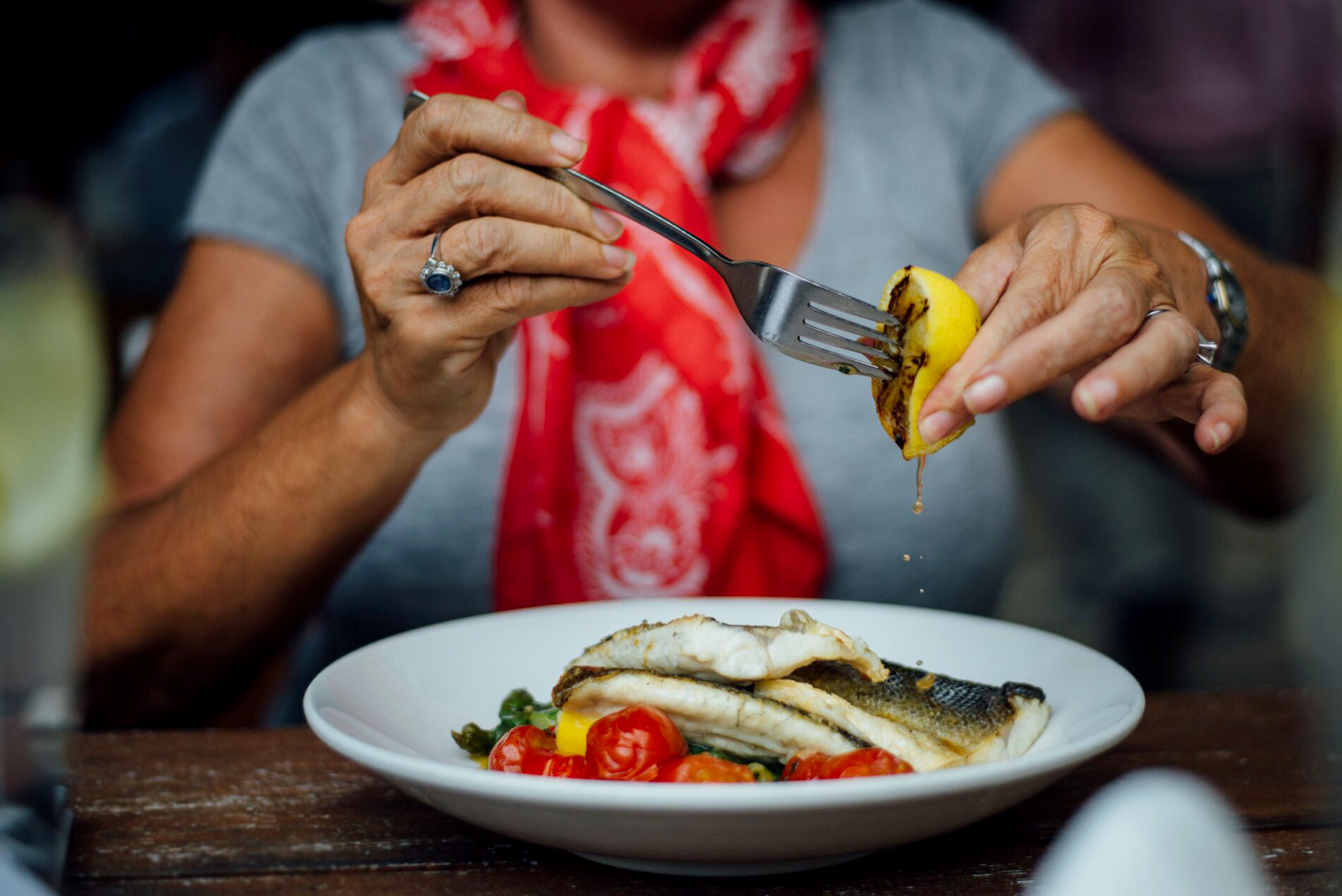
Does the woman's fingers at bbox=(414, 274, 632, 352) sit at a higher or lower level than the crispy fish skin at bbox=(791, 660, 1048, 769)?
higher

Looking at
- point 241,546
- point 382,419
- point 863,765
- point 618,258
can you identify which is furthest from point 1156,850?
point 241,546

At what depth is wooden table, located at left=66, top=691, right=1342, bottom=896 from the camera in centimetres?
86

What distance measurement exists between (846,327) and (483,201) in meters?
0.38

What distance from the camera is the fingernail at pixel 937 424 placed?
902 millimetres

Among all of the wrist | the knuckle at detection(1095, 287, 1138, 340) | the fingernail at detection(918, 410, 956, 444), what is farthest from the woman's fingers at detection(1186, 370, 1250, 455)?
the wrist

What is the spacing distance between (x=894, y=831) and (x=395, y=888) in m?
0.38

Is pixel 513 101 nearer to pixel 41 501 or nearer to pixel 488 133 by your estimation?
pixel 488 133

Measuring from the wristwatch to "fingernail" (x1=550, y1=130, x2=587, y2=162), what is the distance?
0.72m

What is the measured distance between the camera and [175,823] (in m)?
1.01

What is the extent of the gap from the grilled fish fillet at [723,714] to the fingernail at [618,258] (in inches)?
17.2

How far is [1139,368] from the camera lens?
90cm

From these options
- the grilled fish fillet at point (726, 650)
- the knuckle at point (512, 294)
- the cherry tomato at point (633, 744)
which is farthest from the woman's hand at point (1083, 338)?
the knuckle at point (512, 294)

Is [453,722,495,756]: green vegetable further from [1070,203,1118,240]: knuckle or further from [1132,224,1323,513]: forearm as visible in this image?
[1132,224,1323,513]: forearm

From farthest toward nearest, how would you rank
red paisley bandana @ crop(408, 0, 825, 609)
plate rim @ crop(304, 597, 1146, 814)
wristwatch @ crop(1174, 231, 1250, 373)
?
red paisley bandana @ crop(408, 0, 825, 609) → wristwatch @ crop(1174, 231, 1250, 373) → plate rim @ crop(304, 597, 1146, 814)
